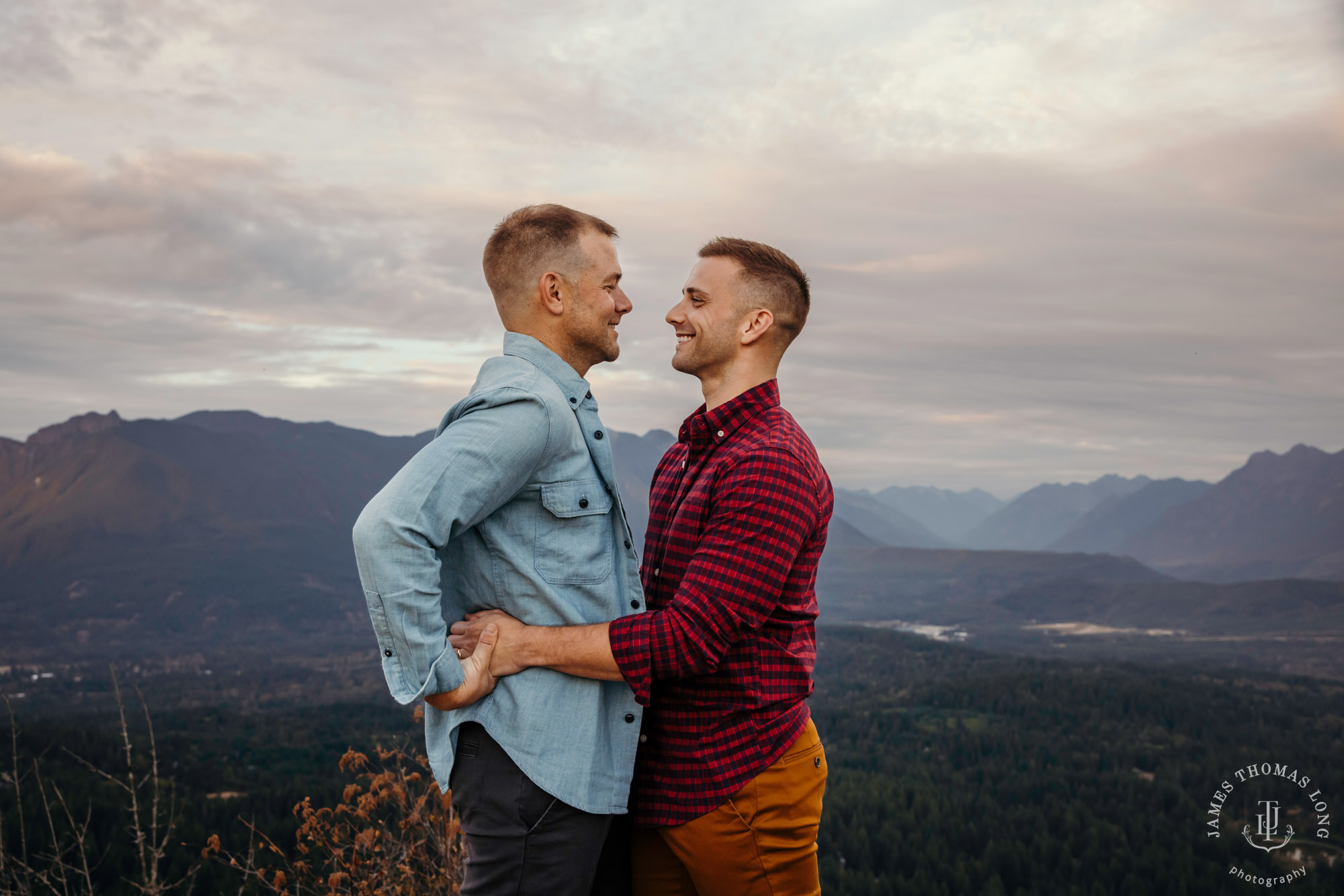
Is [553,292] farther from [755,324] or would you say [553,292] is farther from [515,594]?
[515,594]

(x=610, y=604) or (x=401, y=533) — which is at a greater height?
(x=401, y=533)

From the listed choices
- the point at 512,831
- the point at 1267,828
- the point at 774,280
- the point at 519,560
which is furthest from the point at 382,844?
the point at 1267,828

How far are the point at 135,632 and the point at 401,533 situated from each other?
202753 mm

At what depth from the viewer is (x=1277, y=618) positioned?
150 m

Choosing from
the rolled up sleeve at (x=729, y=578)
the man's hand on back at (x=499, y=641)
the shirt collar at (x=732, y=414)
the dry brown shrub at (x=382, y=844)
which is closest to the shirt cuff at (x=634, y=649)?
the rolled up sleeve at (x=729, y=578)

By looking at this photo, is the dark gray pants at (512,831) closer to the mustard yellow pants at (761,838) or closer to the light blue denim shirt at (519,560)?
the light blue denim shirt at (519,560)

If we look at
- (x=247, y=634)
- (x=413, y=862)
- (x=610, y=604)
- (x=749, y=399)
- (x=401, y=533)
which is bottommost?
(x=247, y=634)

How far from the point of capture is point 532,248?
3.68 metres

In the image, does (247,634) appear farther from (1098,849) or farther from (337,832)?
(337,832)

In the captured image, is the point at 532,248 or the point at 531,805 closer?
the point at 531,805

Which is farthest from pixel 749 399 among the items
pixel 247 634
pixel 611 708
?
pixel 247 634

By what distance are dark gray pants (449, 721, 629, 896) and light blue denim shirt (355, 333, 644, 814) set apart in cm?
6

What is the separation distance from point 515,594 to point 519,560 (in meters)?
0.14

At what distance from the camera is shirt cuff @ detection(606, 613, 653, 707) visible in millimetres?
3232
